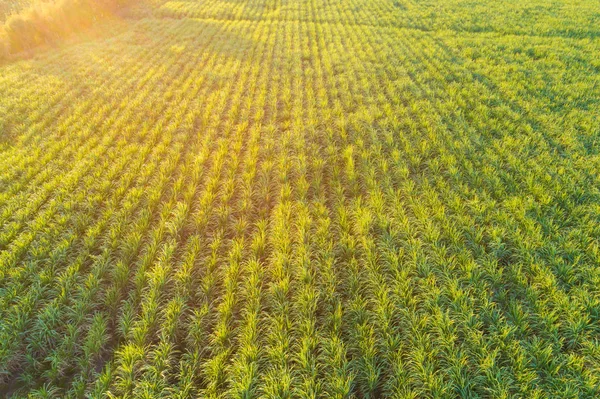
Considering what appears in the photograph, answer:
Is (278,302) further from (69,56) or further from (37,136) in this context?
(69,56)

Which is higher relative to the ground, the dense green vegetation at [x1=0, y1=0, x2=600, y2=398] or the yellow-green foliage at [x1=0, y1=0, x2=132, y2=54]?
the yellow-green foliage at [x1=0, y1=0, x2=132, y2=54]

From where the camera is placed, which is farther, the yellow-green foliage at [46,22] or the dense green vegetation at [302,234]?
the yellow-green foliage at [46,22]

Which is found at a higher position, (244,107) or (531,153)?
(244,107)

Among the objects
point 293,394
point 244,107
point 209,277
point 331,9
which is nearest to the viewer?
point 293,394

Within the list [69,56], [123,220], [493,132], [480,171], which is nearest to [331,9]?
[69,56]

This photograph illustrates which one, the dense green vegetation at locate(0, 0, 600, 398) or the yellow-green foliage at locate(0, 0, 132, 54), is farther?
the yellow-green foliage at locate(0, 0, 132, 54)

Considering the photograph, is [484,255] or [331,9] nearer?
[484,255]

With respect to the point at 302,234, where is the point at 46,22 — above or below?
above

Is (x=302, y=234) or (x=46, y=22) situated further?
(x=46, y=22)
